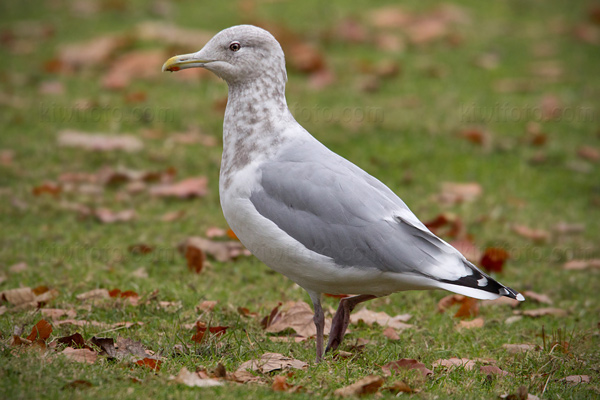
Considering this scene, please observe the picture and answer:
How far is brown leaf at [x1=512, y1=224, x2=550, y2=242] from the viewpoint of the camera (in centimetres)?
593

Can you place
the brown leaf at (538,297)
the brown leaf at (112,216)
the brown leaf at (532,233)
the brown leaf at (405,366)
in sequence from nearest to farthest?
1. the brown leaf at (405,366)
2. the brown leaf at (538,297)
3. the brown leaf at (112,216)
4. the brown leaf at (532,233)

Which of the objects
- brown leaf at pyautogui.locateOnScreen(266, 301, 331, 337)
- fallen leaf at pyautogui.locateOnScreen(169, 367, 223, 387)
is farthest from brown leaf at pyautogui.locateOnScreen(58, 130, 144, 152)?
fallen leaf at pyautogui.locateOnScreen(169, 367, 223, 387)

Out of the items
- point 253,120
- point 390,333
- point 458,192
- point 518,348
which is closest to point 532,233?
point 458,192

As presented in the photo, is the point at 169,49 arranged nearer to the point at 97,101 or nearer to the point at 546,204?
the point at 97,101

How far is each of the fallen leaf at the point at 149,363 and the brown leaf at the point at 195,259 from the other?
1.68 metres

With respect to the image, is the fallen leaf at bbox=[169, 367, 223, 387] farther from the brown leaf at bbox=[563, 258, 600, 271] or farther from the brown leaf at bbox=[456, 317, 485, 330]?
the brown leaf at bbox=[563, 258, 600, 271]

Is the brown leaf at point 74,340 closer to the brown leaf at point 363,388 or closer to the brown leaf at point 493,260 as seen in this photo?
the brown leaf at point 363,388

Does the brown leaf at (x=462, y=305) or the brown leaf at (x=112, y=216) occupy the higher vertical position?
the brown leaf at (x=112, y=216)

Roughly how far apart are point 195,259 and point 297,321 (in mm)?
1148

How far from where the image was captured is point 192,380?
312 cm

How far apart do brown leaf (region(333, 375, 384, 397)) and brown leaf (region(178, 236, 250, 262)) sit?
2.23 meters

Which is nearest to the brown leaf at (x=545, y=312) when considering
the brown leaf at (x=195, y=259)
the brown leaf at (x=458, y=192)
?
the brown leaf at (x=458, y=192)

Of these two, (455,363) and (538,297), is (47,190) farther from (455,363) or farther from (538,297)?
(538,297)

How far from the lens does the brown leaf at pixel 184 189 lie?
20.4 feet
